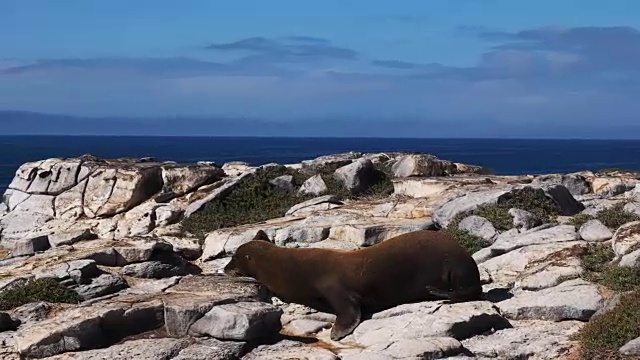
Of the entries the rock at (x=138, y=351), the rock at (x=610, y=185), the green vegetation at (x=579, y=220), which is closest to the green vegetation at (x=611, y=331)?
the rock at (x=138, y=351)

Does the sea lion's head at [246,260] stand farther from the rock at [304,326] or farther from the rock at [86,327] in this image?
the rock at [86,327]

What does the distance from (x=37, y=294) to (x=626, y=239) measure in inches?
459

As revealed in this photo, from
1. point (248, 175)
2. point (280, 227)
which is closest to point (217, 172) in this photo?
point (248, 175)

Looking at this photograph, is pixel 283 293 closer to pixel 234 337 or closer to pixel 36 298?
pixel 234 337

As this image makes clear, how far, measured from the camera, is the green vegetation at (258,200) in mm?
27422

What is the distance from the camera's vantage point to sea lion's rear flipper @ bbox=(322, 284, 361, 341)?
15.0 meters

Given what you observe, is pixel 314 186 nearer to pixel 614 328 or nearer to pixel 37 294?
pixel 37 294

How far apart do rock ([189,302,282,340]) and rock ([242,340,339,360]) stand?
11.2 inches

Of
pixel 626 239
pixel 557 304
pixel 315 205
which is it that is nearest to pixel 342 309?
pixel 557 304

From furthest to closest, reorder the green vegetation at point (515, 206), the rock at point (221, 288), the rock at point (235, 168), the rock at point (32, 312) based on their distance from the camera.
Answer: the rock at point (235, 168), the green vegetation at point (515, 206), the rock at point (32, 312), the rock at point (221, 288)

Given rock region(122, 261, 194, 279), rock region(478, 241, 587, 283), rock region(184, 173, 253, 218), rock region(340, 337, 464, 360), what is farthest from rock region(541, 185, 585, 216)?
rock region(340, 337, 464, 360)

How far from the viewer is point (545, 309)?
1463 centimetres

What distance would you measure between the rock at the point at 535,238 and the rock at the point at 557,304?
3520mm

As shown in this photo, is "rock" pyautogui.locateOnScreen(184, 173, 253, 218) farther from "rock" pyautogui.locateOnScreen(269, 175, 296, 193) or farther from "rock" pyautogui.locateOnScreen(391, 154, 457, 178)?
"rock" pyautogui.locateOnScreen(391, 154, 457, 178)
